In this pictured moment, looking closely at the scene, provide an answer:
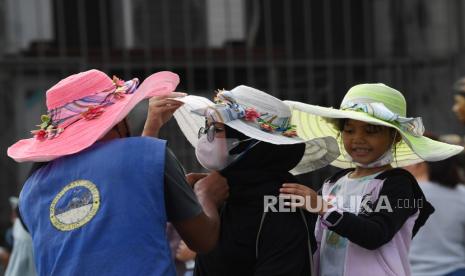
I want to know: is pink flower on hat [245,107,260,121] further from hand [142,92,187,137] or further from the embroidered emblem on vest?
the embroidered emblem on vest

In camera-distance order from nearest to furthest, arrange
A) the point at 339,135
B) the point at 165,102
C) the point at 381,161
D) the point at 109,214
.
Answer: the point at 109,214 → the point at 165,102 → the point at 381,161 → the point at 339,135

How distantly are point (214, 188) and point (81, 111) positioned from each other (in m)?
0.46

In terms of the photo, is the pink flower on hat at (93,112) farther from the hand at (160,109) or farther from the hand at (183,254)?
the hand at (183,254)

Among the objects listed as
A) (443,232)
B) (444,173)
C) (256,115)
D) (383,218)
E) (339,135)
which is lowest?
(443,232)

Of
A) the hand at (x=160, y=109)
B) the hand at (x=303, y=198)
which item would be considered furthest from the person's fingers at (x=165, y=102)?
the hand at (x=303, y=198)

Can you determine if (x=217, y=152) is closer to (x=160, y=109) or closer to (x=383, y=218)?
(x=160, y=109)

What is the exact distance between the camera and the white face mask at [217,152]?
9.09 feet

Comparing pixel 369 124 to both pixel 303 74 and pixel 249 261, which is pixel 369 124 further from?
pixel 303 74

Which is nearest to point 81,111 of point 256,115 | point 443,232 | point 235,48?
point 256,115

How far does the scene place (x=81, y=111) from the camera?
2.69 metres

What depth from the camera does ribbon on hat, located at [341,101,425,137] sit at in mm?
2965

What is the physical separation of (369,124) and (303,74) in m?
5.67

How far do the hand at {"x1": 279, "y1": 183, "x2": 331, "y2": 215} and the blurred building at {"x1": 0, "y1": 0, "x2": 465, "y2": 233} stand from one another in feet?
16.6

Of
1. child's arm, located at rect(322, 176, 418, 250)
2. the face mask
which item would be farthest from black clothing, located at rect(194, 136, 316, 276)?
the face mask
